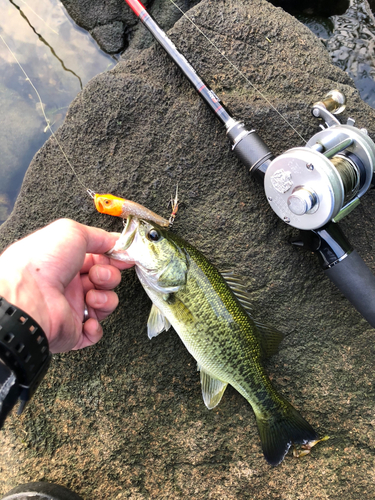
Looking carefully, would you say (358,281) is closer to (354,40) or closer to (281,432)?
(281,432)

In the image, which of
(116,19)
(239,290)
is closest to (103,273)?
(239,290)

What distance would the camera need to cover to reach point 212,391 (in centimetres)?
291

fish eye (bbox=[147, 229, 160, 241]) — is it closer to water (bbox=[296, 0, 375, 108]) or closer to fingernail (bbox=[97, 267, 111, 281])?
fingernail (bbox=[97, 267, 111, 281])

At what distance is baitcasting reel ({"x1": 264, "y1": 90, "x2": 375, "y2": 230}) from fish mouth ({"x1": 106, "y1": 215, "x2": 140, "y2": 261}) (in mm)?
1036

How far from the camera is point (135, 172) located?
3055 mm

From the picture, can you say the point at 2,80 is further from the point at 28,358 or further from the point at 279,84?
the point at 28,358

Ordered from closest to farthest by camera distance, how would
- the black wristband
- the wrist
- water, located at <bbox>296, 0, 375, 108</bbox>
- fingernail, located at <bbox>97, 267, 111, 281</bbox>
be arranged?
1. the black wristband
2. the wrist
3. fingernail, located at <bbox>97, 267, 111, 281</bbox>
4. water, located at <bbox>296, 0, 375, 108</bbox>

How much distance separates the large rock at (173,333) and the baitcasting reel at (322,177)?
550 mm

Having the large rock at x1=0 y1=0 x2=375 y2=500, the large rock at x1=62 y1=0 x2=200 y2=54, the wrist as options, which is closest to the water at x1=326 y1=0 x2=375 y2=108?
the large rock at x1=0 y1=0 x2=375 y2=500

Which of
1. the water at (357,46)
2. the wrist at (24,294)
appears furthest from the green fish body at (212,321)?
the water at (357,46)

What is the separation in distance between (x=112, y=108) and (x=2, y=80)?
85.1 inches

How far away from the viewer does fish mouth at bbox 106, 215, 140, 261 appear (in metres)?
2.58

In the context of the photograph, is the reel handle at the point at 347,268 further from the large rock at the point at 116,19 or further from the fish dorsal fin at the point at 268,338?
the large rock at the point at 116,19

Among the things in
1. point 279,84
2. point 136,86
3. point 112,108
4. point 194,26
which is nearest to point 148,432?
point 112,108
